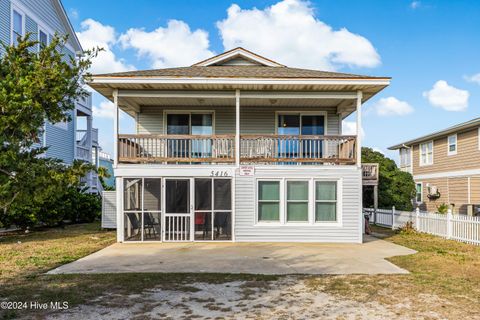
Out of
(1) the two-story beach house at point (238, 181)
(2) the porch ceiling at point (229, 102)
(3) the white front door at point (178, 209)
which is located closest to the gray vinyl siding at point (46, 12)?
(2) the porch ceiling at point (229, 102)

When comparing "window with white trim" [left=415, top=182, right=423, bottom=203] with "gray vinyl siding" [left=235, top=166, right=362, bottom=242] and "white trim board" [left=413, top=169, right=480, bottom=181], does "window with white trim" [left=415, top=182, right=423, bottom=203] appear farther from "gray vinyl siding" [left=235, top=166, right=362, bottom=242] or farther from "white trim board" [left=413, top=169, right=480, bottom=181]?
"gray vinyl siding" [left=235, top=166, right=362, bottom=242]

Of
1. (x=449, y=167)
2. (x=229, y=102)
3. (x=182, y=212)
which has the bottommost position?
(x=182, y=212)

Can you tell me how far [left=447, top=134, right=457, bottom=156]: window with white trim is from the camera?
24.5 metres

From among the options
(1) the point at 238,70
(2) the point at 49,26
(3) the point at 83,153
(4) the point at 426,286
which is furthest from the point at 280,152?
(3) the point at 83,153

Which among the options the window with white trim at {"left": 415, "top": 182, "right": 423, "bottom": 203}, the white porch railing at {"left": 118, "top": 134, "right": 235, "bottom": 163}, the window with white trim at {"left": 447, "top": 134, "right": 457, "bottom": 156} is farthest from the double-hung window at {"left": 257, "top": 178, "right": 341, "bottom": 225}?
the window with white trim at {"left": 415, "top": 182, "right": 423, "bottom": 203}

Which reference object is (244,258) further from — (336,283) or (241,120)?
(241,120)

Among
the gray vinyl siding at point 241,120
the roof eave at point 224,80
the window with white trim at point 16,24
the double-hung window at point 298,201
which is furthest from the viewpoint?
the window with white trim at point 16,24

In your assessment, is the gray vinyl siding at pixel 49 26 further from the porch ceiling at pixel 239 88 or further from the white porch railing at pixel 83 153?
the porch ceiling at pixel 239 88

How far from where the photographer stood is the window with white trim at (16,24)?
1966 centimetres

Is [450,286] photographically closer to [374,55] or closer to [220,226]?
[220,226]

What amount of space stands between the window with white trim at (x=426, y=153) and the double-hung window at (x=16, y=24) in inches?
946

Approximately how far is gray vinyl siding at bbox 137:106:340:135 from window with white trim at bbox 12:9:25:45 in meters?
7.88

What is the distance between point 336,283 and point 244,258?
321 cm

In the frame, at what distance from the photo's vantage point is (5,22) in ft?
61.9
